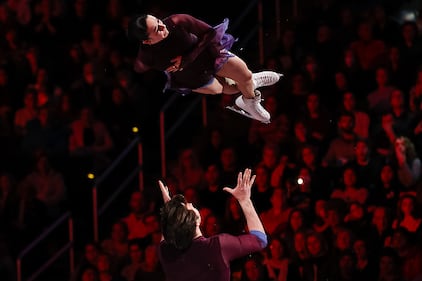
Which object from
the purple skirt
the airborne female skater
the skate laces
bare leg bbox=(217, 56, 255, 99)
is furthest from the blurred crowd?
the purple skirt

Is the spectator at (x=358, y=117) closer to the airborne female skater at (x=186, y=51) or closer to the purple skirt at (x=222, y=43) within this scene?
the airborne female skater at (x=186, y=51)

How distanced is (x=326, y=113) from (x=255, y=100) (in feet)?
10.9

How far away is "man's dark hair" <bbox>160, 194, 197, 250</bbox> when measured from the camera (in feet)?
23.6

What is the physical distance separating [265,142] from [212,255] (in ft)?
14.3

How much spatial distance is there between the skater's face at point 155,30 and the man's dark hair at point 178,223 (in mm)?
957

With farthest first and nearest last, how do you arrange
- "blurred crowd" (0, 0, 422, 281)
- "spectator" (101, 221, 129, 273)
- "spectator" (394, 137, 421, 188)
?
"spectator" (101, 221, 129, 273) < "spectator" (394, 137, 421, 188) < "blurred crowd" (0, 0, 422, 281)

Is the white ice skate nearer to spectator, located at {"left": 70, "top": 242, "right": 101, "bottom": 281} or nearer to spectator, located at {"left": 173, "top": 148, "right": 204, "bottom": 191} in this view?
spectator, located at {"left": 173, "top": 148, "right": 204, "bottom": 191}

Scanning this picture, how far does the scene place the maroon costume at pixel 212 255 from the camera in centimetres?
726

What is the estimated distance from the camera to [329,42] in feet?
39.4

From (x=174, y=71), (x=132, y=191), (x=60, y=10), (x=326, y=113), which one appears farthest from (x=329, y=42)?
(x=174, y=71)

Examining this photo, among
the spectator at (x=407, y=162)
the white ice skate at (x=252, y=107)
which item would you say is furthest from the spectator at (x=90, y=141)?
the white ice skate at (x=252, y=107)

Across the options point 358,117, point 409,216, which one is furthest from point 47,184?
point 409,216

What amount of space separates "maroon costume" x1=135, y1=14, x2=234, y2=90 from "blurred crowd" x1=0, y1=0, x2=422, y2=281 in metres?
2.89

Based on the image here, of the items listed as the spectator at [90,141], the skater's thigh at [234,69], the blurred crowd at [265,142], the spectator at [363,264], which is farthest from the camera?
the spectator at [90,141]
